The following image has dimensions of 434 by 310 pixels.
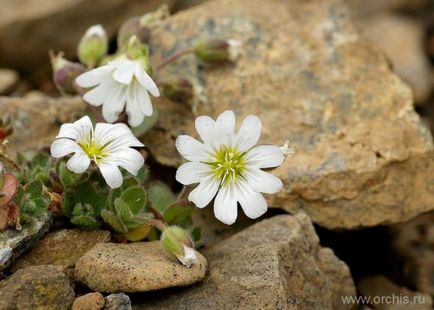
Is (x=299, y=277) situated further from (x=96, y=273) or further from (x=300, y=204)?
(x=96, y=273)

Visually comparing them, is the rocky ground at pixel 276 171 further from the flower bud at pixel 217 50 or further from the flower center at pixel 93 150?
the flower center at pixel 93 150

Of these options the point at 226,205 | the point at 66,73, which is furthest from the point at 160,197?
the point at 66,73

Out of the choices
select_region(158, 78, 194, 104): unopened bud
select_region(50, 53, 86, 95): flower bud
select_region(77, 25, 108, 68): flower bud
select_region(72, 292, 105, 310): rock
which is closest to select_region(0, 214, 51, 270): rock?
select_region(72, 292, 105, 310): rock

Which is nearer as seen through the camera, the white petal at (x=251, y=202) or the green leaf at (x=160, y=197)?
the white petal at (x=251, y=202)

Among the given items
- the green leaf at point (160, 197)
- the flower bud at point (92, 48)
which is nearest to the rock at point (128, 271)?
the green leaf at point (160, 197)

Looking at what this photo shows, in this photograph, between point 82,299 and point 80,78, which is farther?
point 80,78

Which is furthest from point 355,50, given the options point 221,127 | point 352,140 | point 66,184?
point 66,184

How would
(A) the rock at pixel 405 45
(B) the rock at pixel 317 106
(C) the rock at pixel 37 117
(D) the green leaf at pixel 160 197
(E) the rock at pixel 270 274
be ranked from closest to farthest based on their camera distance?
(E) the rock at pixel 270 274 → (D) the green leaf at pixel 160 197 → (B) the rock at pixel 317 106 → (C) the rock at pixel 37 117 → (A) the rock at pixel 405 45
